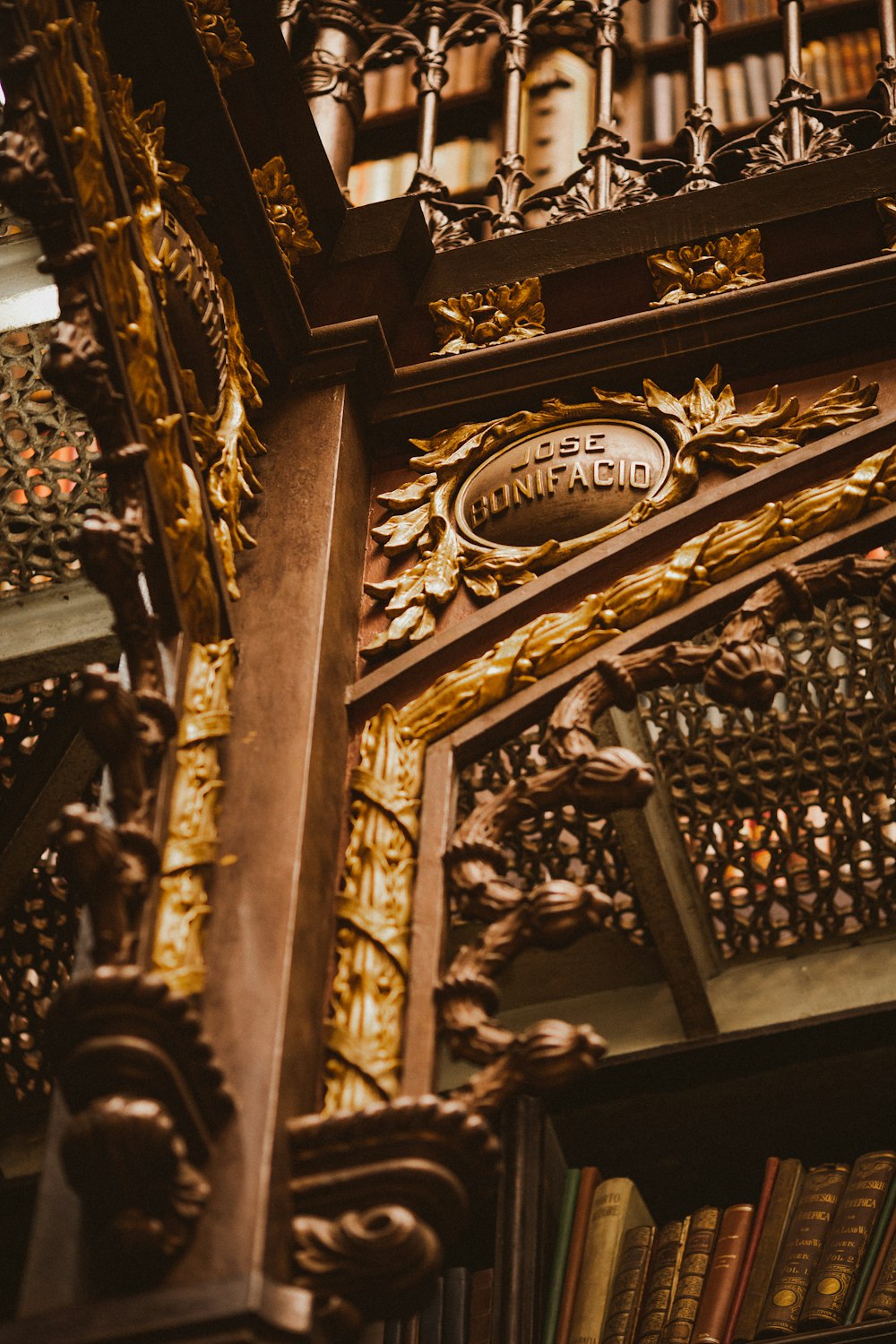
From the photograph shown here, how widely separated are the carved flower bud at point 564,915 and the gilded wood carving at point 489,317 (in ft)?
3.44

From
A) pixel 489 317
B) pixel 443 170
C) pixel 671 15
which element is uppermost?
pixel 671 15

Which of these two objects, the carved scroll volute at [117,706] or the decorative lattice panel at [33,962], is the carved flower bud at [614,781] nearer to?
the carved scroll volute at [117,706]

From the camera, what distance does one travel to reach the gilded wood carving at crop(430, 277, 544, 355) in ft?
8.93

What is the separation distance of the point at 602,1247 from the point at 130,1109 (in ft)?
5.19

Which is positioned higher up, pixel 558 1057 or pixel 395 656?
pixel 395 656

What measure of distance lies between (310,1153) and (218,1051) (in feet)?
0.42

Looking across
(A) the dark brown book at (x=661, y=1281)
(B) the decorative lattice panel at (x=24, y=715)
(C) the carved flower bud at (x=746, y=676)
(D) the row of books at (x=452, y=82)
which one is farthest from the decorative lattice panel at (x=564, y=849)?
(D) the row of books at (x=452, y=82)

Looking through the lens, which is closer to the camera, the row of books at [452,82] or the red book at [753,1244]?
the red book at [753,1244]

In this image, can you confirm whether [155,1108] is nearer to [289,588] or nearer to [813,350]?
[289,588]

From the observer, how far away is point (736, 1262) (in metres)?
2.89

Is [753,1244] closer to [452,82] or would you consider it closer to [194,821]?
[194,821]

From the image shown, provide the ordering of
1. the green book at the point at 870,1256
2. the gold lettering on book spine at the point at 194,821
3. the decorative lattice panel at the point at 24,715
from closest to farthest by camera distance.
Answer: the gold lettering on book spine at the point at 194,821
the green book at the point at 870,1256
the decorative lattice panel at the point at 24,715

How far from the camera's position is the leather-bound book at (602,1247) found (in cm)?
290

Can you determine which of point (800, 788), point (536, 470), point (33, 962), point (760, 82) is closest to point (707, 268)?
point (536, 470)
